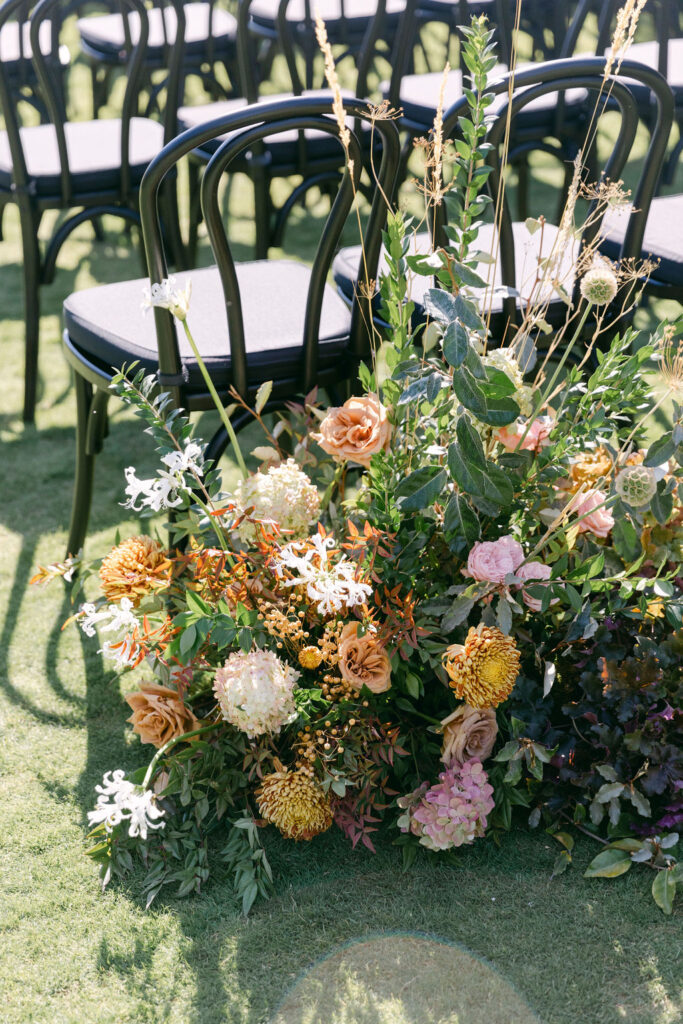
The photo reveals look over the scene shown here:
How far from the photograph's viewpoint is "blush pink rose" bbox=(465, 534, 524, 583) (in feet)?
4.50

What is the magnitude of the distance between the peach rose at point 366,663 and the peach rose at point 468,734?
4.6 inches

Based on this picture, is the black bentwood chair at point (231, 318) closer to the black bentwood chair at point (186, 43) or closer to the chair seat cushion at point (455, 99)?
the chair seat cushion at point (455, 99)

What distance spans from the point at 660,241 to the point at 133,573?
1.26 meters

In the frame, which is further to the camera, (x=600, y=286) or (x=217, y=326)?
(x=217, y=326)

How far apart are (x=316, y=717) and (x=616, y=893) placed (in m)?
0.48

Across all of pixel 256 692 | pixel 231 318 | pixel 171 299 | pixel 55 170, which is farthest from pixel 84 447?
pixel 55 170

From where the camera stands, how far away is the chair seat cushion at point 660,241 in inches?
79.8

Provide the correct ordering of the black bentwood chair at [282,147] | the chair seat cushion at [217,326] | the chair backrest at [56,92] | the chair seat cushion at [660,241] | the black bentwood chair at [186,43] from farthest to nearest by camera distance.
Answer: the black bentwood chair at [186,43], the black bentwood chair at [282,147], the chair backrest at [56,92], the chair seat cushion at [660,241], the chair seat cushion at [217,326]

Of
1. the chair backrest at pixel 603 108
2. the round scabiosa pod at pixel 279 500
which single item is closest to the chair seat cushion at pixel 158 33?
the chair backrest at pixel 603 108

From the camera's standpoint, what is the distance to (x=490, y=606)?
1473 millimetres

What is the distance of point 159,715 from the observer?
5.14ft

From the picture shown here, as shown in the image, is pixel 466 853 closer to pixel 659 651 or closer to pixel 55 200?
pixel 659 651

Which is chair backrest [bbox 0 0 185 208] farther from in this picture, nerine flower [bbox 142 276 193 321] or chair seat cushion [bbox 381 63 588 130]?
nerine flower [bbox 142 276 193 321]

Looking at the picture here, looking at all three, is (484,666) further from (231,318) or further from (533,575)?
(231,318)
